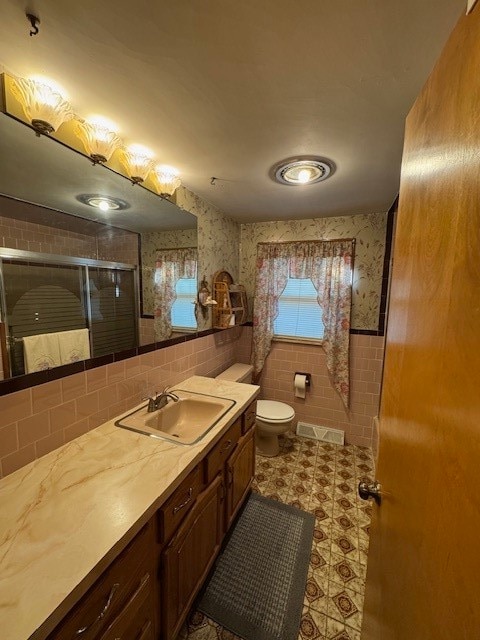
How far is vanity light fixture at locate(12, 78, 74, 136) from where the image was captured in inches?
37.7

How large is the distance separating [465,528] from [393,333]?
1.75 ft

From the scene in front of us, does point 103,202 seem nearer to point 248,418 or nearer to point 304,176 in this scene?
point 304,176

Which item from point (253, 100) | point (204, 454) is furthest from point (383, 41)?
point (204, 454)

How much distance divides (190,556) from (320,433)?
76.8 inches

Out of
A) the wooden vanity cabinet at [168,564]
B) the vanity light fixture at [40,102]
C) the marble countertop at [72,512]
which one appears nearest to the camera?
the marble countertop at [72,512]

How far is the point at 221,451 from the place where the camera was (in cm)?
133

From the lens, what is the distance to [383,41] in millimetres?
805

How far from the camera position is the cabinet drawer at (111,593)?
2.00 ft

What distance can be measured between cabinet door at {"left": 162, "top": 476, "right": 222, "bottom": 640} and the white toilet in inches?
38.3

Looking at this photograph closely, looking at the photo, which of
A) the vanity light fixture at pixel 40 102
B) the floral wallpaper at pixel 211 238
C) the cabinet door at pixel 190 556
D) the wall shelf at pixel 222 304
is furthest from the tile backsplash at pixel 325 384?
the vanity light fixture at pixel 40 102

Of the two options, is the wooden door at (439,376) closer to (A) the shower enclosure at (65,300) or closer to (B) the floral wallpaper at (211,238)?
(A) the shower enclosure at (65,300)

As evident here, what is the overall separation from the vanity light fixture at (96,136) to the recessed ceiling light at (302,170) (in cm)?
92

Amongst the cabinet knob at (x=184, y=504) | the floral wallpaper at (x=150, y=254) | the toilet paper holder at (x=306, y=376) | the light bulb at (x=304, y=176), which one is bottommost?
the toilet paper holder at (x=306, y=376)

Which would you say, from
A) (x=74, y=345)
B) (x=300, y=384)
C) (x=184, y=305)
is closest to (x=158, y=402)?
(x=74, y=345)
